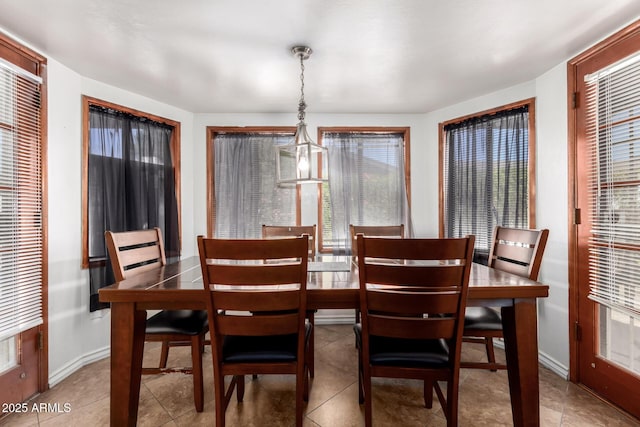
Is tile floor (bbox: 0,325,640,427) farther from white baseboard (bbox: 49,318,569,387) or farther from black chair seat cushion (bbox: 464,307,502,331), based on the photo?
black chair seat cushion (bbox: 464,307,502,331)

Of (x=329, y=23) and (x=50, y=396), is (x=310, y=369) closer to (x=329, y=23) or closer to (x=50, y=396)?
(x=50, y=396)

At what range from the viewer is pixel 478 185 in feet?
9.21

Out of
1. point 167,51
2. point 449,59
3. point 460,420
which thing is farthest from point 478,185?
point 167,51

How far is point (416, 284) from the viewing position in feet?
4.02

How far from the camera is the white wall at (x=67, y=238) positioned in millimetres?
2055

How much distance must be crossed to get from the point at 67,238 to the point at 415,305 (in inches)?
100

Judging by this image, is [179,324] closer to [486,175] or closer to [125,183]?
[125,183]

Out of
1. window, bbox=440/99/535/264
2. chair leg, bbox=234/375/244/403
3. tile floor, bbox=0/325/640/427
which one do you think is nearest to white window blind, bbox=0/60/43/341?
tile floor, bbox=0/325/640/427

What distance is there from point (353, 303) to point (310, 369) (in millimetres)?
952

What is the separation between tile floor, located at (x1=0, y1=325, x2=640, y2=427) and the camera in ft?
5.36

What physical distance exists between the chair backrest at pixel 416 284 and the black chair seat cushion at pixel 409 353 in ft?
0.25

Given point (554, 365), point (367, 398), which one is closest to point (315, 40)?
point (367, 398)

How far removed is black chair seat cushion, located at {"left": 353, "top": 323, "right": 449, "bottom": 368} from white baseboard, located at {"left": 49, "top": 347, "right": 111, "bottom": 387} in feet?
7.48

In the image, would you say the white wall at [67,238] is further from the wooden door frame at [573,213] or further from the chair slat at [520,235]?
the wooden door frame at [573,213]
